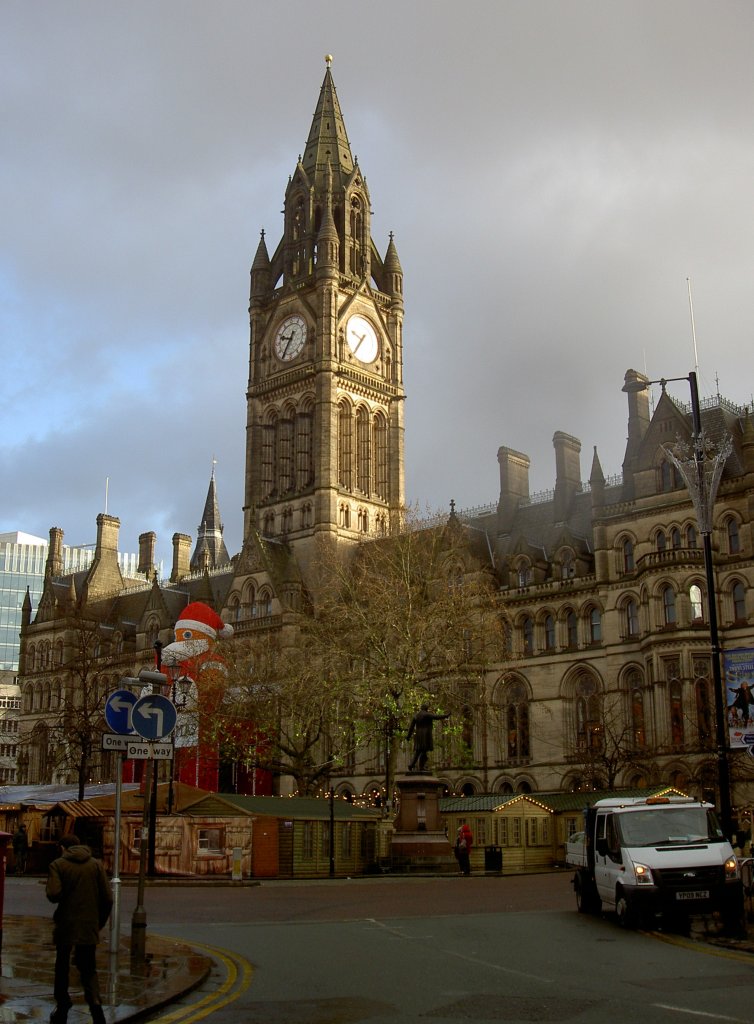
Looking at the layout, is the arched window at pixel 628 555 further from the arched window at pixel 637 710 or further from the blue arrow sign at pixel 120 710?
the blue arrow sign at pixel 120 710

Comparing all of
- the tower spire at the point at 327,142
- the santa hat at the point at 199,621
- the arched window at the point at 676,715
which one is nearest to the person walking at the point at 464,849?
the arched window at the point at 676,715

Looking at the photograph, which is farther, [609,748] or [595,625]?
[595,625]

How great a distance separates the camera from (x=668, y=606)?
2154 inches

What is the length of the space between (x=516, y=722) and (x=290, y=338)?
3425 centimetres

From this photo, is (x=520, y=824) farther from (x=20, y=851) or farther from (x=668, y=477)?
(x=668, y=477)

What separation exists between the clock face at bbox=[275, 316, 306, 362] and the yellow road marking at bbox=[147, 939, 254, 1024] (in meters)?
67.8

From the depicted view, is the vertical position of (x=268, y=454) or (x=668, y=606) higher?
(x=268, y=454)

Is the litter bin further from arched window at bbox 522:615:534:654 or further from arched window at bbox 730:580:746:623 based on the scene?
arched window at bbox 522:615:534:654

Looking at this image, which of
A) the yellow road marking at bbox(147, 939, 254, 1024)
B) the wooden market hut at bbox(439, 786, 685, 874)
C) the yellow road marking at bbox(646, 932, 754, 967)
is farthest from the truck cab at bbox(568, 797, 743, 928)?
the wooden market hut at bbox(439, 786, 685, 874)

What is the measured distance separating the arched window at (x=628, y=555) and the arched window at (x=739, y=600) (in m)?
5.75

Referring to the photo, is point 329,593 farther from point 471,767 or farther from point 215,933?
point 215,933

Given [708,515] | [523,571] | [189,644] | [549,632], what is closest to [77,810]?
[708,515]

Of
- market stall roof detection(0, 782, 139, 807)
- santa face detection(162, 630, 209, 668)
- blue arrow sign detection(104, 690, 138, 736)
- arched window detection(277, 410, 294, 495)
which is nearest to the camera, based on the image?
blue arrow sign detection(104, 690, 138, 736)

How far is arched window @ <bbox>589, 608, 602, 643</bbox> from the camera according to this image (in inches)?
2345
